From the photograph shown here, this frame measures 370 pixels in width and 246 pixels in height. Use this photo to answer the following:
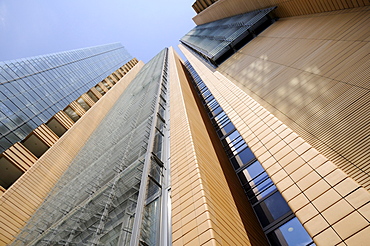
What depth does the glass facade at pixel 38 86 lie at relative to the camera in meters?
22.8

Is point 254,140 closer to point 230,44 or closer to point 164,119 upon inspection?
point 164,119

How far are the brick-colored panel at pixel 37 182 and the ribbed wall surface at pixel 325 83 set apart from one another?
13918 mm

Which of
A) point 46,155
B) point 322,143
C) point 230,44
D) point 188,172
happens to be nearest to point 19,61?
point 46,155

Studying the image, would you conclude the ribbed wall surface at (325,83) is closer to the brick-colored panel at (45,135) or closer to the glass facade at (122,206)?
the glass facade at (122,206)

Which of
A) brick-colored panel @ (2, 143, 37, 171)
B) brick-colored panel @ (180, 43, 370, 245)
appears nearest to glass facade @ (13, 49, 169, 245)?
brick-colored panel @ (180, 43, 370, 245)

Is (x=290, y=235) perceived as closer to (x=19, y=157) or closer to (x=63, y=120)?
(x=19, y=157)

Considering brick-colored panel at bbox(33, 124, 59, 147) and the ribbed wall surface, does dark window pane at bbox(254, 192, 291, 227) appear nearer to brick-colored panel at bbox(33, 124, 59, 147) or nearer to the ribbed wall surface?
the ribbed wall surface

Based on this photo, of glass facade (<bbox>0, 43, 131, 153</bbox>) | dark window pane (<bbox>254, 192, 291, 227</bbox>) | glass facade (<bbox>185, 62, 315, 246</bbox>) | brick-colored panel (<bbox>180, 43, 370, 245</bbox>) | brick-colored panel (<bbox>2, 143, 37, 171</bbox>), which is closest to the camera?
brick-colored panel (<bbox>180, 43, 370, 245</bbox>)

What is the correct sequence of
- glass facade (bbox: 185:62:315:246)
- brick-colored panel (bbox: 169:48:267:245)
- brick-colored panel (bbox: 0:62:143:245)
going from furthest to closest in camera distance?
brick-colored panel (bbox: 0:62:143:245)
glass facade (bbox: 185:62:315:246)
brick-colored panel (bbox: 169:48:267:245)

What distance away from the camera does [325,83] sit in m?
7.26

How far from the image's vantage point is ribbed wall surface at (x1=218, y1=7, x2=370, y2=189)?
5355 millimetres

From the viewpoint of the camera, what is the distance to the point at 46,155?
59.1 ft

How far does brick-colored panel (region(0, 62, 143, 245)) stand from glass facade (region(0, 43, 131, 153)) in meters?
5.08

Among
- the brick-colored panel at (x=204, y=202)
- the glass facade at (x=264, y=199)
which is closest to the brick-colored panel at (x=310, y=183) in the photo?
the brick-colored panel at (x=204, y=202)
